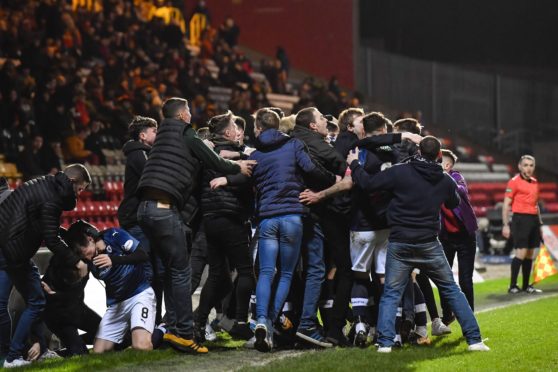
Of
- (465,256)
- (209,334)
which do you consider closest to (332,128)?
(465,256)

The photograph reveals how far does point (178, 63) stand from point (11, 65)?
18.1 feet

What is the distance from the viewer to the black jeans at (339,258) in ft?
28.6

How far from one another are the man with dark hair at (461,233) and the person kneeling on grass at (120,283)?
3.13m

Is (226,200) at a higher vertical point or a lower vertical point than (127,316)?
higher

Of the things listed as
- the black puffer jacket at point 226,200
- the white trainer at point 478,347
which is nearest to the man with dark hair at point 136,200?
the black puffer jacket at point 226,200

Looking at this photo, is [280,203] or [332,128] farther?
[332,128]

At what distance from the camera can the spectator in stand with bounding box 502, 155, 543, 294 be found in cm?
1359

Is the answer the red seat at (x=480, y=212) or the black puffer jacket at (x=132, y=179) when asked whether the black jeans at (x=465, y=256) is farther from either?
the red seat at (x=480, y=212)

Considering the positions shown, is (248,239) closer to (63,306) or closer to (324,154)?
(324,154)

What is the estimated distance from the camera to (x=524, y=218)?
1383 cm

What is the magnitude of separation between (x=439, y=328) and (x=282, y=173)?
2246mm

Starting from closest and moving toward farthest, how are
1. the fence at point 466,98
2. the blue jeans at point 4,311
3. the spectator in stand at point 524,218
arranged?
the blue jeans at point 4,311
the spectator in stand at point 524,218
the fence at point 466,98

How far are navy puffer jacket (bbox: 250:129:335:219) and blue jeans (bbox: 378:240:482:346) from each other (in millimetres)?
890

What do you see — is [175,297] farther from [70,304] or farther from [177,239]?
[70,304]
